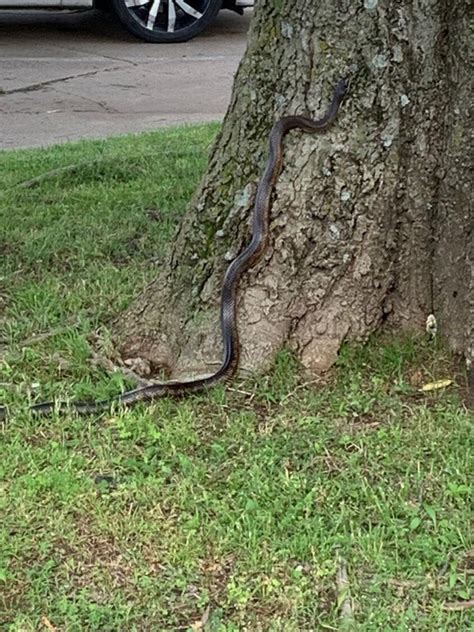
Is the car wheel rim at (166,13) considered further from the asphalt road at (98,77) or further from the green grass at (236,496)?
the green grass at (236,496)

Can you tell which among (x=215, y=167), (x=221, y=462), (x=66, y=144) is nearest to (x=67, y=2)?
(x=66, y=144)

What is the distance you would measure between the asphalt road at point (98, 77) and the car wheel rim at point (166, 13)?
0.22m

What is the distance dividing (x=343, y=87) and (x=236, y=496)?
53.4 inches

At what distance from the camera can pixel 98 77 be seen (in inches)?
387

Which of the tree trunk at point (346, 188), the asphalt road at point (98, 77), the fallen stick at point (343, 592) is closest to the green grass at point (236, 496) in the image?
the fallen stick at point (343, 592)

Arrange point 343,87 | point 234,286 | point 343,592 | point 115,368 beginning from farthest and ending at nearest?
1. point 115,368
2. point 234,286
3. point 343,87
4. point 343,592

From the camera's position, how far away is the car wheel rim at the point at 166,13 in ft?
36.1

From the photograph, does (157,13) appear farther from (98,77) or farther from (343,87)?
(343,87)

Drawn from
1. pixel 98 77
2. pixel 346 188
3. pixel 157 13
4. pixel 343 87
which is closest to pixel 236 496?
pixel 346 188

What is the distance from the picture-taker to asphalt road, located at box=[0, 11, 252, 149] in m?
8.27

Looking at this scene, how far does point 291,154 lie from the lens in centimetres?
339

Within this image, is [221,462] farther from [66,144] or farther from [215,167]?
[66,144]

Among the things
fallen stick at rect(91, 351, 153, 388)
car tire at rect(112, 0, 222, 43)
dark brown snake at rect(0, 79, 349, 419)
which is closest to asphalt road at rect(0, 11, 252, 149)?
car tire at rect(112, 0, 222, 43)

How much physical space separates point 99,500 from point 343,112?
1.46m
